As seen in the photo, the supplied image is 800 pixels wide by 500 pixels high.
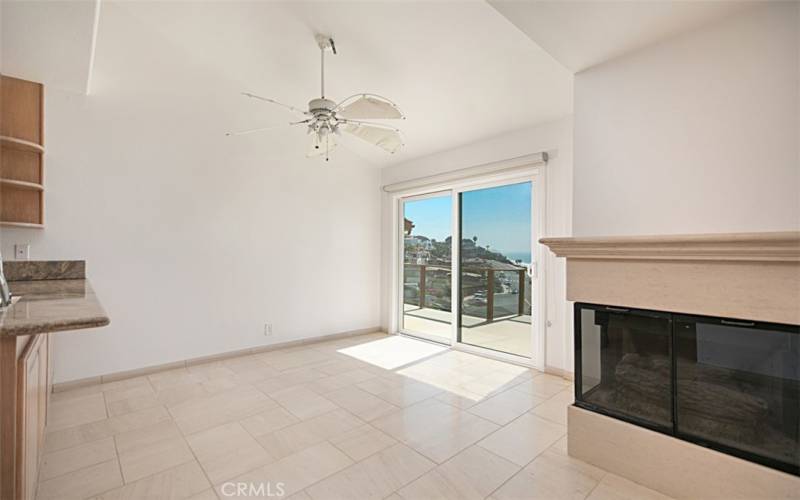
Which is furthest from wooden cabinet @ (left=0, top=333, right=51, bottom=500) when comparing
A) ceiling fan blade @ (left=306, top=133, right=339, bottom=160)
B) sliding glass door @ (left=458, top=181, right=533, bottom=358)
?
sliding glass door @ (left=458, top=181, right=533, bottom=358)

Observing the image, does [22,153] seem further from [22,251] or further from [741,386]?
[741,386]

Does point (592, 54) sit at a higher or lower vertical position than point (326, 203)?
higher

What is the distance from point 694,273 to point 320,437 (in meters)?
2.27

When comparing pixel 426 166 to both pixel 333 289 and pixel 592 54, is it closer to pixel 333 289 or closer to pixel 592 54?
pixel 333 289

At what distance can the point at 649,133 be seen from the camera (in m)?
2.09

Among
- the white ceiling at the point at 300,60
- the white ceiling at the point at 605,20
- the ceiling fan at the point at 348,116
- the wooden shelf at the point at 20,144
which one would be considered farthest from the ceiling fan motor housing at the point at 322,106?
the wooden shelf at the point at 20,144

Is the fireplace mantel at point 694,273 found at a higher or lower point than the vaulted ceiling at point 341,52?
lower

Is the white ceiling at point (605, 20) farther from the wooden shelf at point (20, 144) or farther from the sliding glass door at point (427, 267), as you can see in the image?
the wooden shelf at point (20, 144)

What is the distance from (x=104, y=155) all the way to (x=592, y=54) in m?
3.91

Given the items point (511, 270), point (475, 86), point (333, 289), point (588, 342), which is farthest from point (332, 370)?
point (475, 86)

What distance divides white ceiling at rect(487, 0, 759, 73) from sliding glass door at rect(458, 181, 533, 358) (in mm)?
1746

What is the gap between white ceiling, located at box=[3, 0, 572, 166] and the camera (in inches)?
101

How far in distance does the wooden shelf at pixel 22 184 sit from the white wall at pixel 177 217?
28cm

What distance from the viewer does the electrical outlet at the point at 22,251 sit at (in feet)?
9.42
